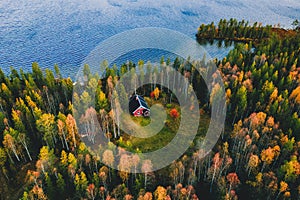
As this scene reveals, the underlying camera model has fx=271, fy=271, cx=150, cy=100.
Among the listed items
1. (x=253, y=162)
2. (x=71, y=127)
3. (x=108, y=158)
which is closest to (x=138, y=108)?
(x=71, y=127)

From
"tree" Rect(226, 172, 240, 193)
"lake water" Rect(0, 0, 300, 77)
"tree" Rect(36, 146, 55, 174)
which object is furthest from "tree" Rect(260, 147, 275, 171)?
"lake water" Rect(0, 0, 300, 77)

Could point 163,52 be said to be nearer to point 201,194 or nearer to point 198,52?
point 198,52

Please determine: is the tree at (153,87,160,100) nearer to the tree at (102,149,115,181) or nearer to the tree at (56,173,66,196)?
the tree at (102,149,115,181)

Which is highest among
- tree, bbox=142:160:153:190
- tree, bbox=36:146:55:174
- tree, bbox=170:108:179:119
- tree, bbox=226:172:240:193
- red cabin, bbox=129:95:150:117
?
red cabin, bbox=129:95:150:117

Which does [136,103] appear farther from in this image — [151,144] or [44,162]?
[44,162]

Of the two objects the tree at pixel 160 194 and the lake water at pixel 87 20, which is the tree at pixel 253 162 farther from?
the lake water at pixel 87 20

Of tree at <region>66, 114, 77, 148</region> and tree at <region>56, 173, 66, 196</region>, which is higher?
tree at <region>66, 114, 77, 148</region>

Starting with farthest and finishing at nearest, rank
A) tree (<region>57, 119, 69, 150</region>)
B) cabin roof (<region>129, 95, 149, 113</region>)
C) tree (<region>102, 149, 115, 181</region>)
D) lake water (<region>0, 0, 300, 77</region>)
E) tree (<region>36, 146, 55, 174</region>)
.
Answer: lake water (<region>0, 0, 300, 77</region>) < cabin roof (<region>129, 95, 149, 113</region>) < tree (<region>57, 119, 69, 150</region>) < tree (<region>102, 149, 115, 181</region>) < tree (<region>36, 146, 55, 174</region>)
